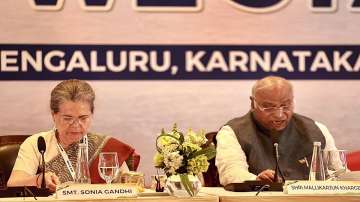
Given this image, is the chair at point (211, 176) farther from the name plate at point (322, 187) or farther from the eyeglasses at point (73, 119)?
the name plate at point (322, 187)

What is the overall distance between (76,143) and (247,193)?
134cm

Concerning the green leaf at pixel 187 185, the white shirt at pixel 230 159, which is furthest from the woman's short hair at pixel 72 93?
the green leaf at pixel 187 185

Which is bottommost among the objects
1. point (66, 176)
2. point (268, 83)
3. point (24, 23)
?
point (66, 176)

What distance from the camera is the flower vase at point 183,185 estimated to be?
3.15 metres

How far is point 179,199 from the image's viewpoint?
3.10m

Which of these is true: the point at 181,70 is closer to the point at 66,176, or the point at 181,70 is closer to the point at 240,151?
the point at 240,151

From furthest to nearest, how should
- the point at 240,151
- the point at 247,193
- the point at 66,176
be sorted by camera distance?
the point at 240,151 → the point at 66,176 → the point at 247,193

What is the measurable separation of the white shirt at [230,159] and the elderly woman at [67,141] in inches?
19.8

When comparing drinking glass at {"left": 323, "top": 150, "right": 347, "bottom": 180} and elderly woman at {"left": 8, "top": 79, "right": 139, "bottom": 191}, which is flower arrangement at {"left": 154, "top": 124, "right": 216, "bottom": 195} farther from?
elderly woman at {"left": 8, "top": 79, "right": 139, "bottom": 191}

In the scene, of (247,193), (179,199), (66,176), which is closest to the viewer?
(179,199)

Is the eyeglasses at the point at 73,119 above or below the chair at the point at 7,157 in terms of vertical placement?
above

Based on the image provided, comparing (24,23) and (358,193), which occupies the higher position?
(24,23)

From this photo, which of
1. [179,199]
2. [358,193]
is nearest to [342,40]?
[358,193]

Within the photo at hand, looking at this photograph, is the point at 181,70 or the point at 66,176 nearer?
the point at 66,176
